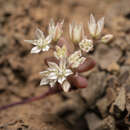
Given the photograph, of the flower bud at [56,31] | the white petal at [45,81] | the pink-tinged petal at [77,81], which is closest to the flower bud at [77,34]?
the flower bud at [56,31]

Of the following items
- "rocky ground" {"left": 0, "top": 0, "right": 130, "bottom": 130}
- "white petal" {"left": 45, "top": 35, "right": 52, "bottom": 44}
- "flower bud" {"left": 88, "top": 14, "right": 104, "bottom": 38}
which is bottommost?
"rocky ground" {"left": 0, "top": 0, "right": 130, "bottom": 130}

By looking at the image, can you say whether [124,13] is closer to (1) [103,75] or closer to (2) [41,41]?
(1) [103,75]

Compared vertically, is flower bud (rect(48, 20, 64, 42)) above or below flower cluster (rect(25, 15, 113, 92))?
above

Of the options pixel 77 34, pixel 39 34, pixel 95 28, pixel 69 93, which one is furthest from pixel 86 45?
pixel 69 93

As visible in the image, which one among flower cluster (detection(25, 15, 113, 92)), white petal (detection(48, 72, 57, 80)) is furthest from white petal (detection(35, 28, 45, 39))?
white petal (detection(48, 72, 57, 80))

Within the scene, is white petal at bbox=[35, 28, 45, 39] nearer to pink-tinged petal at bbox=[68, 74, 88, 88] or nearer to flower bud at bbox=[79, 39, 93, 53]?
flower bud at bbox=[79, 39, 93, 53]

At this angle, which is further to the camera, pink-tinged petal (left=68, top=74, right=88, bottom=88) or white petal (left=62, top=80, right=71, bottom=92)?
pink-tinged petal (left=68, top=74, right=88, bottom=88)

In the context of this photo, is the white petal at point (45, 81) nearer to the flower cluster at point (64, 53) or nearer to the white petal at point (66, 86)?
the flower cluster at point (64, 53)

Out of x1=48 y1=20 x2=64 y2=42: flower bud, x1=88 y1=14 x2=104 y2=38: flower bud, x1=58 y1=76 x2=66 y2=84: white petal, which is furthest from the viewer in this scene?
x1=88 y1=14 x2=104 y2=38: flower bud

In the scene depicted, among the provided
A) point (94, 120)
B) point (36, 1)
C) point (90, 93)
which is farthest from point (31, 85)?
point (36, 1)
